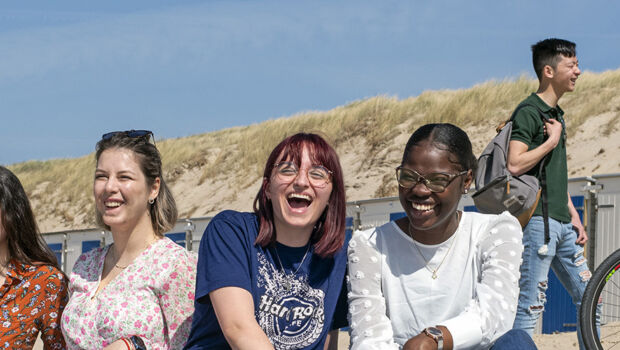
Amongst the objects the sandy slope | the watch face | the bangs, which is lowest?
the sandy slope

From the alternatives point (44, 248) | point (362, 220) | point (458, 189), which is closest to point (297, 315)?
point (458, 189)

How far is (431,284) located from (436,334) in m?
0.27

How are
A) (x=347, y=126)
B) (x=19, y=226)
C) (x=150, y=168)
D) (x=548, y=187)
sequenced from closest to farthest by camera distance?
(x=150, y=168) < (x=19, y=226) < (x=548, y=187) < (x=347, y=126)

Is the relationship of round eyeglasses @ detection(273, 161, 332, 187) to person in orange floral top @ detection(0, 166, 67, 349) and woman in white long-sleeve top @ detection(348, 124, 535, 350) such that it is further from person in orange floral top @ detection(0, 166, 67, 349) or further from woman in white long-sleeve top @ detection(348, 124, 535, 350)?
person in orange floral top @ detection(0, 166, 67, 349)

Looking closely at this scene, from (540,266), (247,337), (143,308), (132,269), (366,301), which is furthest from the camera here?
(540,266)

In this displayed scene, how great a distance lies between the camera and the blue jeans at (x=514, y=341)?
3.27 metres

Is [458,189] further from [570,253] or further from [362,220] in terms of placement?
[362,220]

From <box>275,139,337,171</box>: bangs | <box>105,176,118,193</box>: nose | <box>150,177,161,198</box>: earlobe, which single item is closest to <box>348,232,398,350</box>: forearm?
<box>275,139,337,171</box>: bangs

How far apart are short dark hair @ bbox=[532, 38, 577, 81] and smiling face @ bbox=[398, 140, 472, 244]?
266 centimetres

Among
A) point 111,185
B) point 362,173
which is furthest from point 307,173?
point 362,173

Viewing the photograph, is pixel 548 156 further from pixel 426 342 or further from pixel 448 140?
pixel 426 342

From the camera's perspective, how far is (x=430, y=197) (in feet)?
11.5

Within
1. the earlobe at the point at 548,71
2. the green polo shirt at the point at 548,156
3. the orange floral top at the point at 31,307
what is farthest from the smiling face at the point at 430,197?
the earlobe at the point at 548,71

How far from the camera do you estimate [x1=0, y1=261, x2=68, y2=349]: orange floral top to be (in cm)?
411
